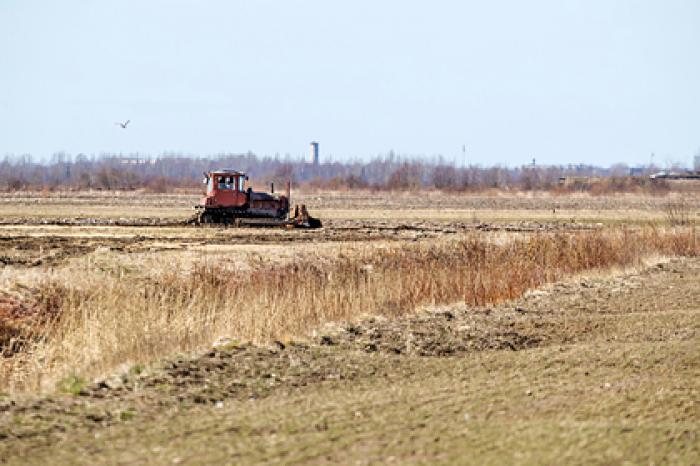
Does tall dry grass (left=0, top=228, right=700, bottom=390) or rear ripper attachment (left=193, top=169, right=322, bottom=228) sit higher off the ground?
rear ripper attachment (left=193, top=169, right=322, bottom=228)

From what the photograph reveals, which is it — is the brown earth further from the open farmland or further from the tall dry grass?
the tall dry grass

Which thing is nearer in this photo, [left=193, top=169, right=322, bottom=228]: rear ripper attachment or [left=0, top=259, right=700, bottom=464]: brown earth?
[left=0, top=259, right=700, bottom=464]: brown earth

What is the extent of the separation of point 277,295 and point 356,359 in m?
6.45

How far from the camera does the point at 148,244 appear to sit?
116 ft

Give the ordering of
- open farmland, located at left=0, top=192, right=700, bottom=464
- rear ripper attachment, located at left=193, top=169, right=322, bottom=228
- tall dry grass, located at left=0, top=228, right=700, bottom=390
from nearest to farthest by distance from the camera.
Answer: open farmland, located at left=0, top=192, right=700, bottom=464, tall dry grass, located at left=0, top=228, right=700, bottom=390, rear ripper attachment, located at left=193, top=169, right=322, bottom=228

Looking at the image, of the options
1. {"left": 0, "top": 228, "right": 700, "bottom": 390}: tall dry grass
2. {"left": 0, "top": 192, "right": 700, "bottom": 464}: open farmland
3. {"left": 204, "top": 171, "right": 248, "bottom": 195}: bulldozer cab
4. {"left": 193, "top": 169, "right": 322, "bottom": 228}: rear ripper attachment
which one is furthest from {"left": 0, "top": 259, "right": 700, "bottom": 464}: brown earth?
{"left": 204, "top": 171, "right": 248, "bottom": 195}: bulldozer cab

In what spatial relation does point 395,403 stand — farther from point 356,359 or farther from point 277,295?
point 277,295

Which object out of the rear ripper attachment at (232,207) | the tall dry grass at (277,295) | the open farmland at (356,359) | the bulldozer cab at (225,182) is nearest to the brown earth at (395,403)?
the open farmland at (356,359)

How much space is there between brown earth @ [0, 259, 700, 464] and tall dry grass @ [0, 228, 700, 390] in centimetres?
134

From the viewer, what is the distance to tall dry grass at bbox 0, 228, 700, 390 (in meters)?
14.4

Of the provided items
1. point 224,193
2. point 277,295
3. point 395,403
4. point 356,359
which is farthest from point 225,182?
point 395,403

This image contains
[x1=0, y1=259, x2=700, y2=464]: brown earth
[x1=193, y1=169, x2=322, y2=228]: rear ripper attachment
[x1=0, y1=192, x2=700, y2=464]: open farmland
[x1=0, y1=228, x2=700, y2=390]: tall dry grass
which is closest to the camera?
[x1=0, y1=259, x2=700, y2=464]: brown earth

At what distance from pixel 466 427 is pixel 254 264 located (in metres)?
17.1

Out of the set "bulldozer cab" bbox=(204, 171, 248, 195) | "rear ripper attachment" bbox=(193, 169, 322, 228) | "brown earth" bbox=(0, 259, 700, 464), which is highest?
"bulldozer cab" bbox=(204, 171, 248, 195)
